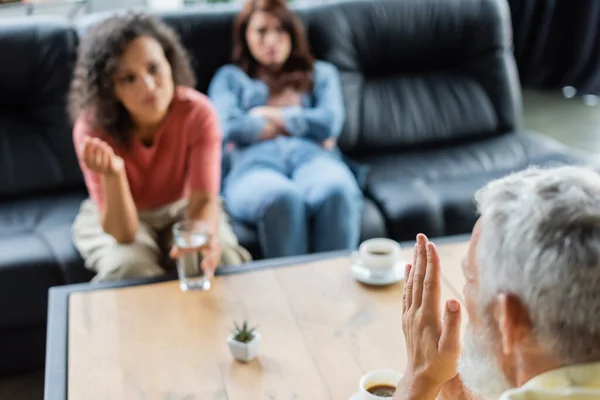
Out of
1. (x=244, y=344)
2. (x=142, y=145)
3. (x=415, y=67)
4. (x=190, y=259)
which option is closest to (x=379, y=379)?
(x=244, y=344)

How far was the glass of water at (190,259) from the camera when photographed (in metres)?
1.68

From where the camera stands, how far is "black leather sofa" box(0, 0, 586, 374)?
7.23 ft

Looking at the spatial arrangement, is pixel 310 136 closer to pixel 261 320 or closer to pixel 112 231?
pixel 112 231

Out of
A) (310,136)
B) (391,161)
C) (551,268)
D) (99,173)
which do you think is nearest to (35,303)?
(99,173)

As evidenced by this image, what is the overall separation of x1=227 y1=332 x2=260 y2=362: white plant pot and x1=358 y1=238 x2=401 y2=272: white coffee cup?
0.39 meters

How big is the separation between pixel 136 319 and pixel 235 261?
49cm

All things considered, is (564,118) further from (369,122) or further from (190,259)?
(190,259)

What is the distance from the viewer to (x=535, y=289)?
2.62 feet

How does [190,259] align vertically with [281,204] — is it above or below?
above

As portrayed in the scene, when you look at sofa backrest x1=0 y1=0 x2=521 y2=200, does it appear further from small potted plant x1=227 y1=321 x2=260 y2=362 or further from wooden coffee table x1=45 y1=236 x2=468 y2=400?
small potted plant x1=227 y1=321 x2=260 y2=362

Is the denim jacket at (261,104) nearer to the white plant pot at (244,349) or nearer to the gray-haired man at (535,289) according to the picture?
the white plant pot at (244,349)

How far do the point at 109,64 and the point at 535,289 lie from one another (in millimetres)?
1549

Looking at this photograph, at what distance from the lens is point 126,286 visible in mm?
1699

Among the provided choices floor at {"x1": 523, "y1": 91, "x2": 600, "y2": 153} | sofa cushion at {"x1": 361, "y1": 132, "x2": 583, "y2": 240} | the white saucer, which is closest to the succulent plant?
the white saucer
